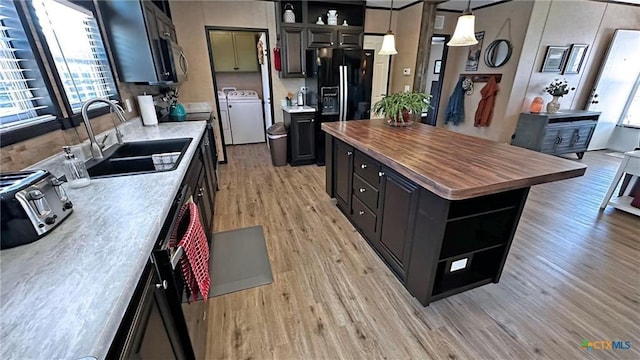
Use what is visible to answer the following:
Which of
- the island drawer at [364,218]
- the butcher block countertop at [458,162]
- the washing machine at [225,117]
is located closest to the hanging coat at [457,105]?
the butcher block countertop at [458,162]

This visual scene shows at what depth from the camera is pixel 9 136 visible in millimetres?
1174

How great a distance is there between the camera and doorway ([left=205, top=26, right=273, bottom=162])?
5.42m

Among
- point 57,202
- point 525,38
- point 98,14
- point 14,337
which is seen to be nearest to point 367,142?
point 57,202

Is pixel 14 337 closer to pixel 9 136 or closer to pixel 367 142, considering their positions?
pixel 9 136

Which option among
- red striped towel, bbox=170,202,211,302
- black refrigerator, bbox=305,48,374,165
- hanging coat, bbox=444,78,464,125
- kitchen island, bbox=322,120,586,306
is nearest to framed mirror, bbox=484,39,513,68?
hanging coat, bbox=444,78,464,125

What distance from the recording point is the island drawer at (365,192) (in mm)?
2120

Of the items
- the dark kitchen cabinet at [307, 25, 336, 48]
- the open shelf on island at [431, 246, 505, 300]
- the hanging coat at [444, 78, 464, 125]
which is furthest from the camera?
the hanging coat at [444, 78, 464, 125]

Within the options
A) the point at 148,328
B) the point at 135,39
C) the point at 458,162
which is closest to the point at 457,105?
the point at 458,162

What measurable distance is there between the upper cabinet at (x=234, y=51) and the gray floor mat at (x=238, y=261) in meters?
4.37

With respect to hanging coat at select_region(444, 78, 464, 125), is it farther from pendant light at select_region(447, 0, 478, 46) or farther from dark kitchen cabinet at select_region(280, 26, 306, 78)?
pendant light at select_region(447, 0, 478, 46)

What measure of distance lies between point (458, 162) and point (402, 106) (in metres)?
1.08

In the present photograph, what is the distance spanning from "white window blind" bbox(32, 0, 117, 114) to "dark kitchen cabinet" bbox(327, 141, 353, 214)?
81.0 inches

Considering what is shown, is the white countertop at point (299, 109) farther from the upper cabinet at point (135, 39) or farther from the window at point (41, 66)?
the window at point (41, 66)

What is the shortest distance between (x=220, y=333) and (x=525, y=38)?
5560 millimetres
